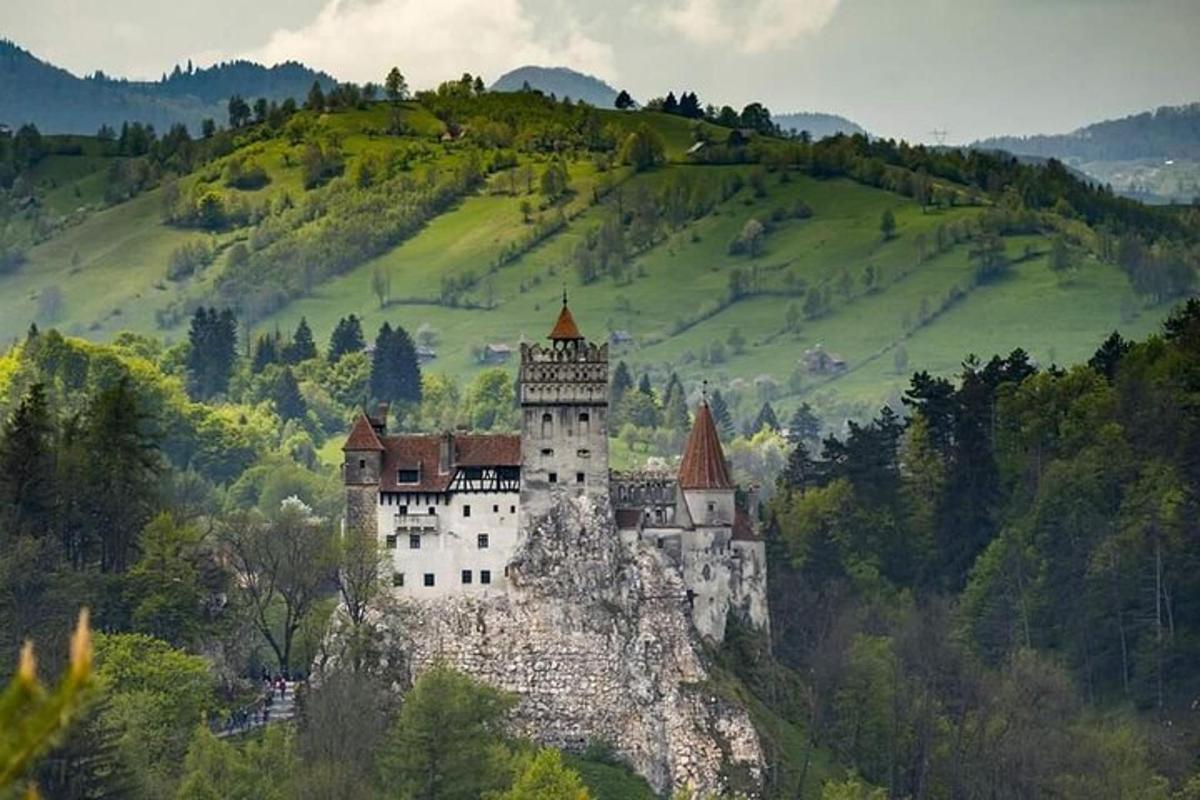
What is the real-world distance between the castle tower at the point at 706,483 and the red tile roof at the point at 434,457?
668cm

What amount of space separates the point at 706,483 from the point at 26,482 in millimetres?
22013

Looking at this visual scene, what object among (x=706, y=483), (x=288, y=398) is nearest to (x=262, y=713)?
(x=706, y=483)

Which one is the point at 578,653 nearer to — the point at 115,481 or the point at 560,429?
the point at 560,429

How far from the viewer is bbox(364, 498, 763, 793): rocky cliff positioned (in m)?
91.4

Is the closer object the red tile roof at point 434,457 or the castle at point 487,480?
the castle at point 487,480

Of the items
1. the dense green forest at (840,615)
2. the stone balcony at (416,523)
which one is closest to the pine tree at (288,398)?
the dense green forest at (840,615)

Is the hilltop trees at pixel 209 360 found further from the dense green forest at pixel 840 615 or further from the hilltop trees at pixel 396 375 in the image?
the dense green forest at pixel 840 615

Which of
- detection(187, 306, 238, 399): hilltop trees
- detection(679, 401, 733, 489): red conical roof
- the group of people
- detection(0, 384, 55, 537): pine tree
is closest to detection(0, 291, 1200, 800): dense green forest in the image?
detection(0, 384, 55, 537): pine tree

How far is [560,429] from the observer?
Result: 91.8m

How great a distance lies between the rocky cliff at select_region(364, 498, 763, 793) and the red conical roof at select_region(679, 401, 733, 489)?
610cm

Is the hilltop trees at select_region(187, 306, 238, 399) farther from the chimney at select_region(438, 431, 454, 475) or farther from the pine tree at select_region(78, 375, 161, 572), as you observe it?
the chimney at select_region(438, 431, 454, 475)

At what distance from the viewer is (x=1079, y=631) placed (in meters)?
115

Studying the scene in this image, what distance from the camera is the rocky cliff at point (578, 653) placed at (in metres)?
91.4

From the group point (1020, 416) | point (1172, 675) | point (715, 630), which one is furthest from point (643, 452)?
point (715, 630)
